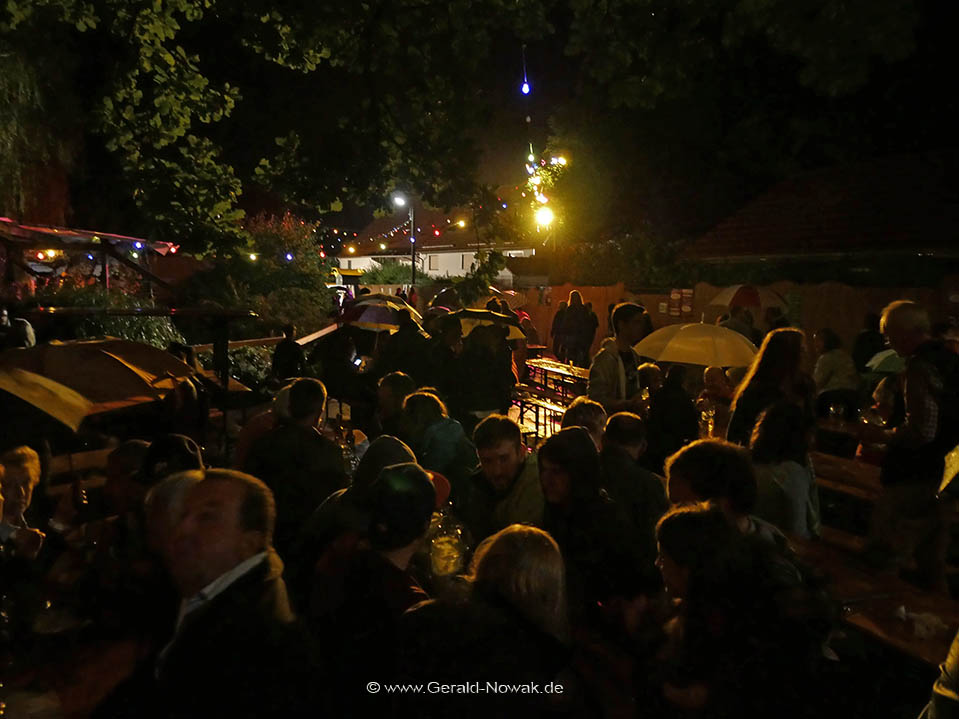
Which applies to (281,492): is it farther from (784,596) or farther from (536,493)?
(784,596)

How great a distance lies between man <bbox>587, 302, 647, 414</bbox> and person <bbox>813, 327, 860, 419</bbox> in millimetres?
3408

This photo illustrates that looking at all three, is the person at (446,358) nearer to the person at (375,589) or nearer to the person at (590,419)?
the person at (590,419)

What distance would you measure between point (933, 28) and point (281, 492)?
17341 mm

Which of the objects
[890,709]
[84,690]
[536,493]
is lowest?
[890,709]

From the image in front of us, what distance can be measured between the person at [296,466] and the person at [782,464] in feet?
7.96

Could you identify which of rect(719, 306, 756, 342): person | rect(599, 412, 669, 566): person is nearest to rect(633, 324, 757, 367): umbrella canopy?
rect(599, 412, 669, 566): person

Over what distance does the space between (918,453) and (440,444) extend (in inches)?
119

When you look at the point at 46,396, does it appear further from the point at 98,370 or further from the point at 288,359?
the point at 288,359

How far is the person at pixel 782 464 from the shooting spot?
3.73 metres

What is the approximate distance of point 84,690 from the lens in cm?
258

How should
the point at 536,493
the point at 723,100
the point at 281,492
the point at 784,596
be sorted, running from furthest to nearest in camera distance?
1. the point at 723,100
2. the point at 281,492
3. the point at 536,493
4. the point at 784,596

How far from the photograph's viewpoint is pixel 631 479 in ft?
12.8

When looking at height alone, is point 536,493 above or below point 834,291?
below

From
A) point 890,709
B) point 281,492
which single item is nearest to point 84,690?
point 281,492
